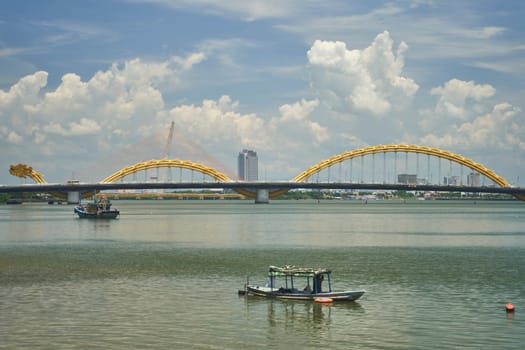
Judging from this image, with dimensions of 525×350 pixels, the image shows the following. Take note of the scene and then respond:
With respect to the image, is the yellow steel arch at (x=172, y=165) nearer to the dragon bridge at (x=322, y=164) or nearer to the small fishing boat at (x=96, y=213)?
the dragon bridge at (x=322, y=164)

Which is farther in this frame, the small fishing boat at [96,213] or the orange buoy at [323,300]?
the small fishing boat at [96,213]

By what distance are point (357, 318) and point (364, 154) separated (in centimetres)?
15936

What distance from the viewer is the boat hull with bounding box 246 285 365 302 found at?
31.4 meters

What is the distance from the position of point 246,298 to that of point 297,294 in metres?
2.34

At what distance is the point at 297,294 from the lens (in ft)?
105

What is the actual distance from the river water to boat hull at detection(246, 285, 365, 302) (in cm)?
47

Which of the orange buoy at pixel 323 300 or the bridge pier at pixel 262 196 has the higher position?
the bridge pier at pixel 262 196

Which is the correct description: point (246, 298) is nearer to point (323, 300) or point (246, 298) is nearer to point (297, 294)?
point (297, 294)

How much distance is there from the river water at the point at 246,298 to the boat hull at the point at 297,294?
469 millimetres

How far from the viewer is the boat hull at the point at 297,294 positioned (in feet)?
103

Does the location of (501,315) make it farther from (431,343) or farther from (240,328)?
(240,328)

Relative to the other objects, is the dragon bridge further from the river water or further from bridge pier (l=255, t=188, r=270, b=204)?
the river water

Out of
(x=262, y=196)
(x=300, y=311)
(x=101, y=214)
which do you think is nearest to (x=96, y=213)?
(x=101, y=214)

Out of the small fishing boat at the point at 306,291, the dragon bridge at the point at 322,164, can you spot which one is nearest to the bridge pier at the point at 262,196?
the dragon bridge at the point at 322,164
